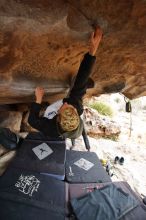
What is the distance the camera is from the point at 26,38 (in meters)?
2.32

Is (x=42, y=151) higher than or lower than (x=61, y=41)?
lower

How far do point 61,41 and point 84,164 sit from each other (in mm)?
1904

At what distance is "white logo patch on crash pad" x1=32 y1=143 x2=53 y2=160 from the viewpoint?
362 centimetres

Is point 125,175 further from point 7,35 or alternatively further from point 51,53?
point 7,35

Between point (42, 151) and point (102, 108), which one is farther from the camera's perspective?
point (102, 108)

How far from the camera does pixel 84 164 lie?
3615 millimetres

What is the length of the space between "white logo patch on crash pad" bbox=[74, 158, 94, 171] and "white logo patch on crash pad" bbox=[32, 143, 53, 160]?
459mm

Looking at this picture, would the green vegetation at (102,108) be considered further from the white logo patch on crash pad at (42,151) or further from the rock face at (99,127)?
the white logo patch on crash pad at (42,151)

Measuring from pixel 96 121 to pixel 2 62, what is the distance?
17.1 feet

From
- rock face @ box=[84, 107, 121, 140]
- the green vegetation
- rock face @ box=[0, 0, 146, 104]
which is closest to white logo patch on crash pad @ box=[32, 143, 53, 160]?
rock face @ box=[0, 0, 146, 104]

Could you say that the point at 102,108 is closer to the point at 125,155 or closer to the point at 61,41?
the point at 125,155

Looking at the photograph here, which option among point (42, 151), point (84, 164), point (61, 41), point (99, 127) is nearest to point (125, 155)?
point (99, 127)

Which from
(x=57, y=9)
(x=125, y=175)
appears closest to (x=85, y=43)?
(x=57, y=9)

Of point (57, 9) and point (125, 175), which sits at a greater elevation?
point (57, 9)
